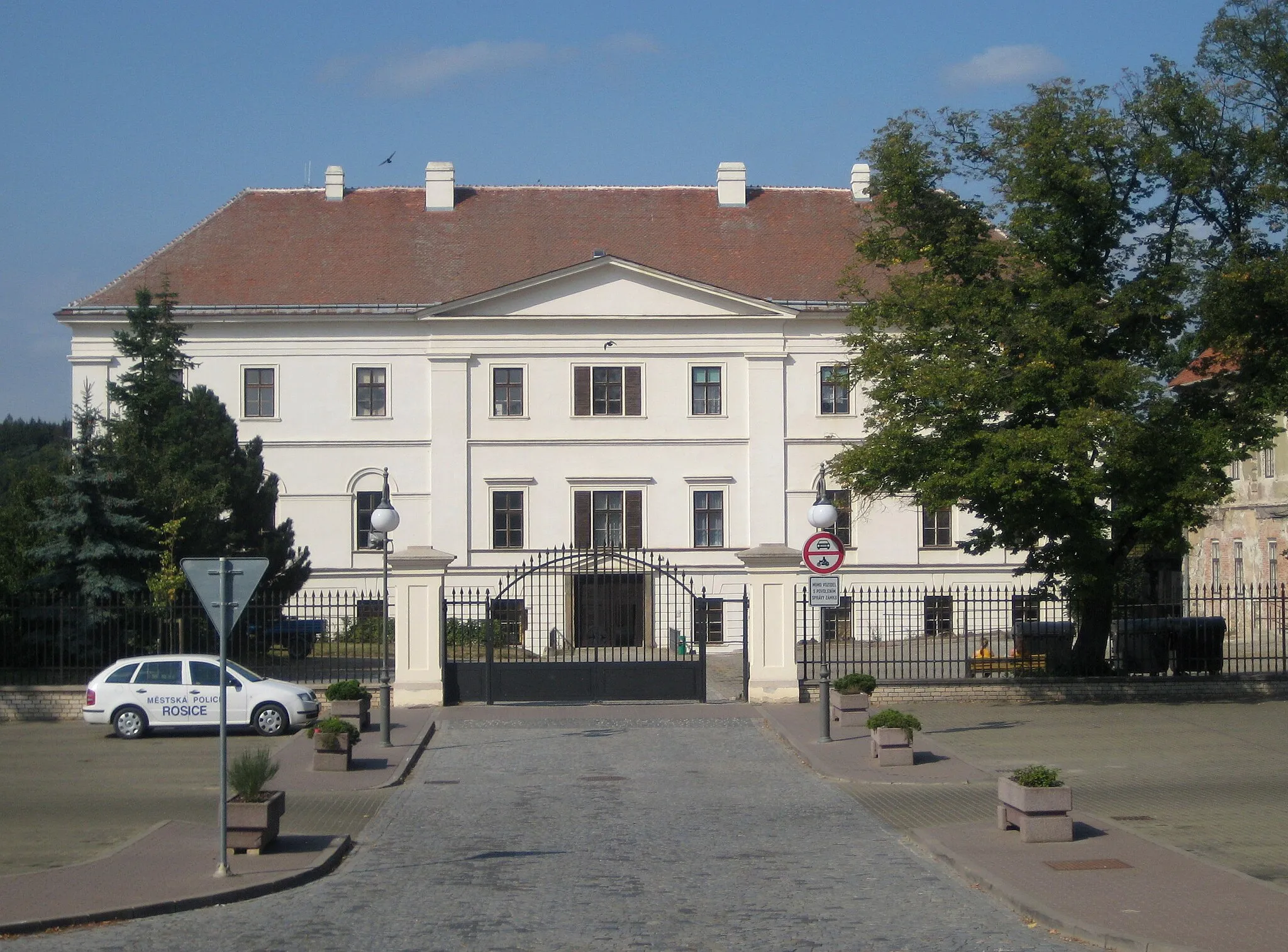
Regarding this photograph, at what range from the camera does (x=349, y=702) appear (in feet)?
73.1

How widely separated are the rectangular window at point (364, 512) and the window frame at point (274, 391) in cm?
385

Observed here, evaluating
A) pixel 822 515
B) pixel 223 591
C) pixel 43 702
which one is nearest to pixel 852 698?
pixel 822 515

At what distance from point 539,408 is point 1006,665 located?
21035 mm

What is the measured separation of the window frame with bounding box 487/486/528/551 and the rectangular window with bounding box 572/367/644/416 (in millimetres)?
3429

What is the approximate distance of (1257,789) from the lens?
16.1 metres

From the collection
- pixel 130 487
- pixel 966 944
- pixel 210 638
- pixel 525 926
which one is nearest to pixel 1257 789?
pixel 966 944

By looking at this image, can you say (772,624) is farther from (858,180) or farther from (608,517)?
(858,180)

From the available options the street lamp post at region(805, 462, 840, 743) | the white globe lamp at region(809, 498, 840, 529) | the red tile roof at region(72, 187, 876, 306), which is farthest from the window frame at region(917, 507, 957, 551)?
the white globe lamp at region(809, 498, 840, 529)

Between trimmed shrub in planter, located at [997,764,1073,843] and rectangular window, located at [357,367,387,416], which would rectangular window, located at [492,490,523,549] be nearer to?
rectangular window, located at [357,367,387,416]

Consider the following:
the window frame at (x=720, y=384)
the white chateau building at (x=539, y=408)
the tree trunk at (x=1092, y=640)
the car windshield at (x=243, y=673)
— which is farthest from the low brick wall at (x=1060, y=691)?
the window frame at (x=720, y=384)

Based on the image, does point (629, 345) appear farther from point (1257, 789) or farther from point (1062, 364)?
point (1257, 789)

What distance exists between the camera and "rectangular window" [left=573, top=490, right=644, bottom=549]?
47344 millimetres

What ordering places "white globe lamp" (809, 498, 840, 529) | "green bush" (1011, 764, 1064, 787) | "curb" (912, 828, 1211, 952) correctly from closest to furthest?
"curb" (912, 828, 1211, 952), "green bush" (1011, 764, 1064, 787), "white globe lamp" (809, 498, 840, 529)

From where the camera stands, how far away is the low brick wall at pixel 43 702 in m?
25.1
